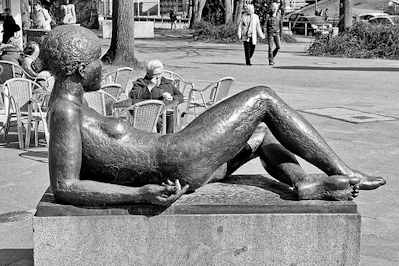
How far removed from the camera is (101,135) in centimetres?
382

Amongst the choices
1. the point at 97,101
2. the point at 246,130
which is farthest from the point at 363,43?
the point at 246,130

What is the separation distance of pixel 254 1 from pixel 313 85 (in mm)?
21344

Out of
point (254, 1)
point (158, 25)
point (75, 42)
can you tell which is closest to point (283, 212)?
point (75, 42)

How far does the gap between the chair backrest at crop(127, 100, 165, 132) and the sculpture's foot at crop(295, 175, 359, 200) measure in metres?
4.19

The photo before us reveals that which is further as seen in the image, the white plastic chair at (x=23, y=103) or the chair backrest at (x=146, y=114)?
the white plastic chair at (x=23, y=103)

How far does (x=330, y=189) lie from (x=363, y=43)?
76.2 ft

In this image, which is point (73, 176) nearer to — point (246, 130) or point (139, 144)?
point (139, 144)

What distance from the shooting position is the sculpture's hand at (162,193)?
11.7 feet

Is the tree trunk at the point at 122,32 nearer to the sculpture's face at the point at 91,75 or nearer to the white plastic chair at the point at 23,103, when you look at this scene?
the white plastic chair at the point at 23,103

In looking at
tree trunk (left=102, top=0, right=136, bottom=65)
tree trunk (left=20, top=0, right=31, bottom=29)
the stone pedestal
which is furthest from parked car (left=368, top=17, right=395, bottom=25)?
the stone pedestal

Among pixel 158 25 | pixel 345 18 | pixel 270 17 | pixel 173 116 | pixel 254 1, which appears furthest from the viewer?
pixel 158 25

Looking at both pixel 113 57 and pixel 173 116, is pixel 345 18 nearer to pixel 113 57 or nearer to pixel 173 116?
pixel 113 57

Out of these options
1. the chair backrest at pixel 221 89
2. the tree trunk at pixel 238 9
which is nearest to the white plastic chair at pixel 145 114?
the chair backrest at pixel 221 89

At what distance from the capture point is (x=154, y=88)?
9133mm
